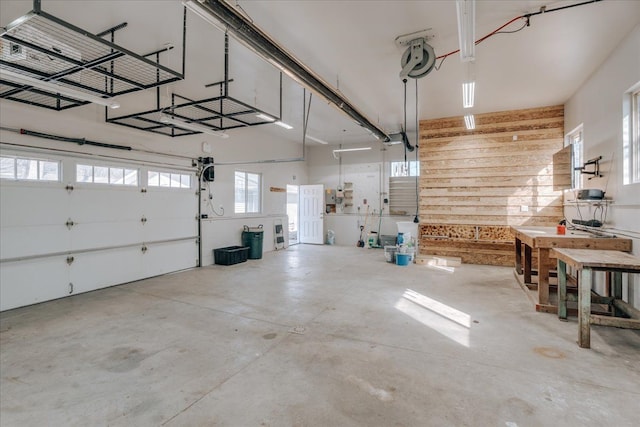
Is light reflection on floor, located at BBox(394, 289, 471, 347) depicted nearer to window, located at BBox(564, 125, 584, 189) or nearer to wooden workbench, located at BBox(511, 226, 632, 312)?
wooden workbench, located at BBox(511, 226, 632, 312)

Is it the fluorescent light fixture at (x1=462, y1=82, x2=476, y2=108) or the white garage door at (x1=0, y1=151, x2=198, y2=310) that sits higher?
the fluorescent light fixture at (x1=462, y1=82, x2=476, y2=108)

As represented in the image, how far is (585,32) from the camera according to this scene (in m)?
3.72

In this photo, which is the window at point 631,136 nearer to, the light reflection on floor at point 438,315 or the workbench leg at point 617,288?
the workbench leg at point 617,288

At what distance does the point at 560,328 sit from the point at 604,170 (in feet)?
8.59

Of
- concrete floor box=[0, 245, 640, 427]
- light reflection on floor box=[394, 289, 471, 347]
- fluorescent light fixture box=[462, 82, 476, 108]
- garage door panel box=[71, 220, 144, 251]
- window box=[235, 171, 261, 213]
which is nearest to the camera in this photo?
concrete floor box=[0, 245, 640, 427]

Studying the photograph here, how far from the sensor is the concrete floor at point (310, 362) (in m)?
2.01

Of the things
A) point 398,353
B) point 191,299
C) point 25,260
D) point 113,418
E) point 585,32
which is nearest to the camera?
point 113,418

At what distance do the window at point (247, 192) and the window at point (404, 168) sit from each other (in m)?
4.40

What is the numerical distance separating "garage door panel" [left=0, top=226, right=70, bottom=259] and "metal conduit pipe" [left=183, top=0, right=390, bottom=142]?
13.5 ft

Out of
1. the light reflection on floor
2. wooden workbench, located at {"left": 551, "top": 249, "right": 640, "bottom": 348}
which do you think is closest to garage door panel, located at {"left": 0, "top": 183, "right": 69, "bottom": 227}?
the light reflection on floor

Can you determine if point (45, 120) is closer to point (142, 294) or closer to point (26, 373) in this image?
point (142, 294)

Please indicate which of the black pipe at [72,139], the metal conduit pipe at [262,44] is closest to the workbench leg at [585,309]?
the metal conduit pipe at [262,44]

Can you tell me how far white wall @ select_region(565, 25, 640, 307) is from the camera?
358cm

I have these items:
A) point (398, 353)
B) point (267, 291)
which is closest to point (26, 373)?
point (267, 291)
